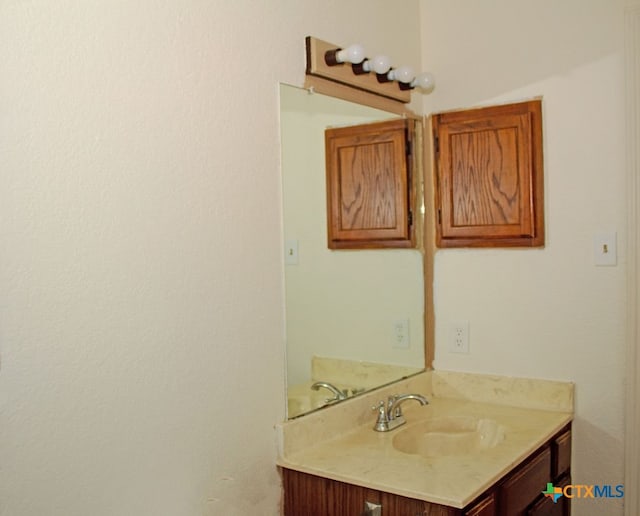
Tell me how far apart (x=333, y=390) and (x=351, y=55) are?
37.7 inches

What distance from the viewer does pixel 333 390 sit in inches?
79.0

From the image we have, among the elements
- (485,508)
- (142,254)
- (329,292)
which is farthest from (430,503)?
(142,254)

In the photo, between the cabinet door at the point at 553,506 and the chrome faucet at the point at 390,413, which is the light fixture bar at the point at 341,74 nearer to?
the chrome faucet at the point at 390,413

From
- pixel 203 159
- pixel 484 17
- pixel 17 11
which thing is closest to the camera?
pixel 17 11

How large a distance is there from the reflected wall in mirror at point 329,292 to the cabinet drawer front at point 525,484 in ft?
1.74

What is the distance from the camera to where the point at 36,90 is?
122 cm

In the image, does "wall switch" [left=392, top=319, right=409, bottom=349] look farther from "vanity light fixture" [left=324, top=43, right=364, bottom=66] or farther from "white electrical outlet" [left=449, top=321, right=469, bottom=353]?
"vanity light fixture" [left=324, top=43, right=364, bottom=66]

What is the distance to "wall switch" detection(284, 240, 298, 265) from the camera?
Result: 1844 millimetres

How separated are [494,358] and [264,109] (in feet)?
3.88

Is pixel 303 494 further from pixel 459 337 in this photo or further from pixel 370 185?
pixel 370 185

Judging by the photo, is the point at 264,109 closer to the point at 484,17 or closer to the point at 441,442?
the point at 484,17

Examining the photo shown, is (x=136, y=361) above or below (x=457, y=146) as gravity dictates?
below

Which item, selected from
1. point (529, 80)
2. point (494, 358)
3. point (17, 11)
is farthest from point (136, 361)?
point (529, 80)

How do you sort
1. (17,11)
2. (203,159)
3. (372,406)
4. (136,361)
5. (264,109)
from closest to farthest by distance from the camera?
(17,11) → (136,361) → (203,159) → (264,109) → (372,406)
